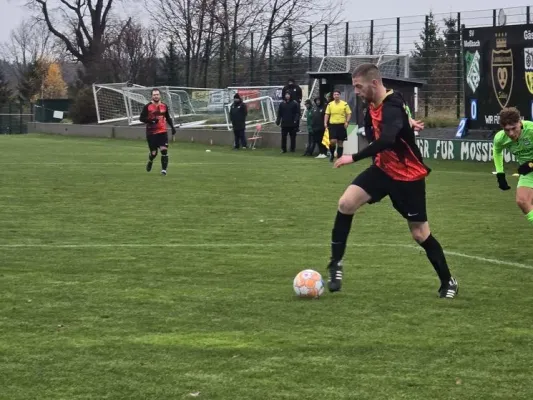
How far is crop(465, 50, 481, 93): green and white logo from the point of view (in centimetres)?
2659

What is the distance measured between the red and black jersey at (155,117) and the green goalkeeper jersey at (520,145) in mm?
12219

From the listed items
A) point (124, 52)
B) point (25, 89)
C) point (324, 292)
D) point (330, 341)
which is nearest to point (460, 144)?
point (324, 292)

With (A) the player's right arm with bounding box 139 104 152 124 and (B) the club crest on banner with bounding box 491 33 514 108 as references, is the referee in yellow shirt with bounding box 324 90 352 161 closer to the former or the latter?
(B) the club crest on banner with bounding box 491 33 514 108

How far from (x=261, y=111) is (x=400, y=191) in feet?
99.9

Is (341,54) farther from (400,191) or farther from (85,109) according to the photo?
(400,191)

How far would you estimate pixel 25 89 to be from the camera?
260 ft

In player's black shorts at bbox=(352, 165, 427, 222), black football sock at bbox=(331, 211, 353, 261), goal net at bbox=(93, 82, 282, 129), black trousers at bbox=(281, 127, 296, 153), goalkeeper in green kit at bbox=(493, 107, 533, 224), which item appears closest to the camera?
player's black shorts at bbox=(352, 165, 427, 222)

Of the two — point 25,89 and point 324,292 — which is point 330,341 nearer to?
point 324,292

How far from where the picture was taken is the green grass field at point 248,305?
5.24 m

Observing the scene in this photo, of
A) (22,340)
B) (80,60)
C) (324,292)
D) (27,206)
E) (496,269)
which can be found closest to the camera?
(22,340)

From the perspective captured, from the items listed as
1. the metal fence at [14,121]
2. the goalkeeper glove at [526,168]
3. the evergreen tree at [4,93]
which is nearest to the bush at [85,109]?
the metal fence at [14,121]

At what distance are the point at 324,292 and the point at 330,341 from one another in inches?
67.0

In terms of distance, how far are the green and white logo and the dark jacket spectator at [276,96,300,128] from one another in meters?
6.37

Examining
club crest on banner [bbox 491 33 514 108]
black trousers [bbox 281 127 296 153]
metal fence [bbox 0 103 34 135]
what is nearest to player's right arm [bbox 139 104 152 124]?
club crest on banner [bbox 491 33 514 108]
